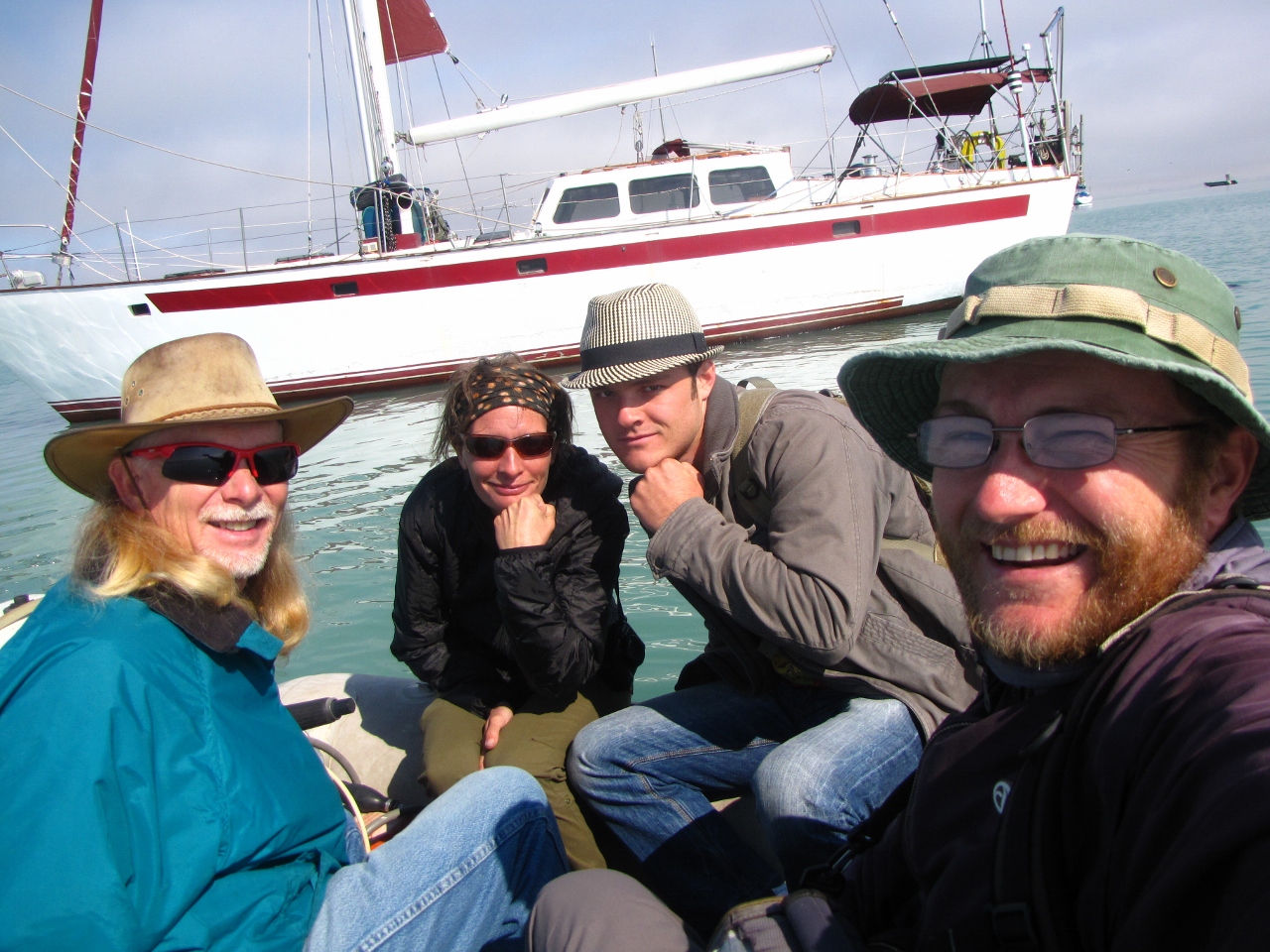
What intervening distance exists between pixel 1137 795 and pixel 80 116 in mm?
15740

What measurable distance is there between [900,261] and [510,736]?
14136mm

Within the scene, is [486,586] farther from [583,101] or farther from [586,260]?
[583,101]

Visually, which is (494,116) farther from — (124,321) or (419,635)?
(419,635)

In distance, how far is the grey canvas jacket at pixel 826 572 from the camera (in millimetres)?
1918

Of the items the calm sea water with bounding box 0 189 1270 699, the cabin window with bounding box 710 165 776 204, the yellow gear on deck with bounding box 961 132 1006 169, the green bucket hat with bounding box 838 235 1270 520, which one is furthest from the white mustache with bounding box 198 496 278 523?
the yellow gear on deck with bounding box 961 132 1006 169

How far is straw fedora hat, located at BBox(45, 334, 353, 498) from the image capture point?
1.72 meters

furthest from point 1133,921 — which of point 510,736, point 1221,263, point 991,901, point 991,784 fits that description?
point 1221,263

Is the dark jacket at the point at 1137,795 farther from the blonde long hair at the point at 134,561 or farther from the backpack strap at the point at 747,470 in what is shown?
the blonde long hair at the point at 134,561

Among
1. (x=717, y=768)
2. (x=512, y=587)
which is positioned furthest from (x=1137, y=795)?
(x=512, y=587)

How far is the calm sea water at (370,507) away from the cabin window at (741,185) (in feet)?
8.33

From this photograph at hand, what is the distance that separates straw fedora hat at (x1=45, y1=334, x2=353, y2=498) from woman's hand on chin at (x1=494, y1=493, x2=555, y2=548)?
710mm

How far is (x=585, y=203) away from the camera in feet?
45.2

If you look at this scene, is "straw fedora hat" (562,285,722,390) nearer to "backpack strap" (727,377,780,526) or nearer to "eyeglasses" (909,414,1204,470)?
"backpack strap" (727,377,780,526)

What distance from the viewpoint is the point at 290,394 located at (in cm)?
1355
